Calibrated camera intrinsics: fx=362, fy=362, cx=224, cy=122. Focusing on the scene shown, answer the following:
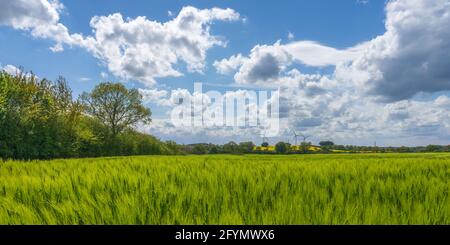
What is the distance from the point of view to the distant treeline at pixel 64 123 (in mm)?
39562

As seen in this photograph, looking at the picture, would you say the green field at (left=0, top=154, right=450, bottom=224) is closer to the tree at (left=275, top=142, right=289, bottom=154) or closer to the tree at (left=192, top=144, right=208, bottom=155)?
the tree at (left=192, top=144, right=208, bottom=155)

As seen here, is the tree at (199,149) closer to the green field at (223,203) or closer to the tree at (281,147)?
the tree at (281,147)

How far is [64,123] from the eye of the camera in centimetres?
4650

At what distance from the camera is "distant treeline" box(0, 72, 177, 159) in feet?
130

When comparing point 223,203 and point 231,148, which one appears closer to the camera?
point 223,203

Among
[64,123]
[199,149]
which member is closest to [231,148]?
[199,149]

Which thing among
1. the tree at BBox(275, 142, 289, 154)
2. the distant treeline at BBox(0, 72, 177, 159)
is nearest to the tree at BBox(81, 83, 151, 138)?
the distant treeline at BBox(0, 72, 177, 159)

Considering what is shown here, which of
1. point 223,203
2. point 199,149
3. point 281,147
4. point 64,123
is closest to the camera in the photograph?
point 223,203

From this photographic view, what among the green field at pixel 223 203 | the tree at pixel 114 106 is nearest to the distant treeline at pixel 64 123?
the tree at pixel 114 106

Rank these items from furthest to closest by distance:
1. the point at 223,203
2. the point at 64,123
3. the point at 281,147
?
the point at 281,147 < the point at 64,123 < the point at 223,203

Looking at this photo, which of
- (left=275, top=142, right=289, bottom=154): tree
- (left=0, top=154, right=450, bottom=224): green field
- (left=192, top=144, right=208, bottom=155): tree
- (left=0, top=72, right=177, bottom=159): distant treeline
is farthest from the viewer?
(left=275, top=142, right=289, bottom=154): tree

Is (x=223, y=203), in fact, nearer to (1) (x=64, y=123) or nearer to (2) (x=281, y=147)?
(1) (x=64, y=123)
